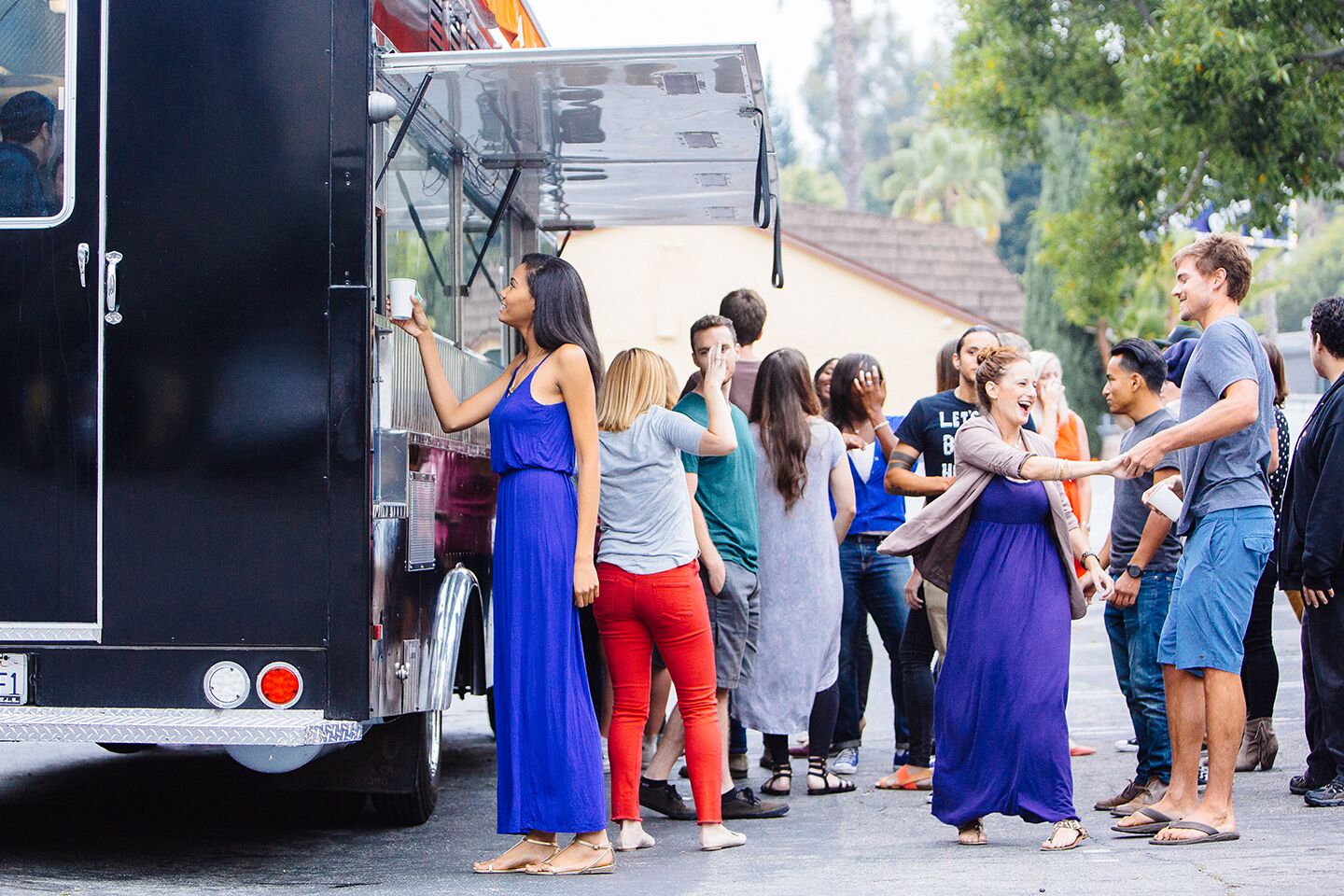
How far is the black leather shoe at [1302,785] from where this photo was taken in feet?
21.9

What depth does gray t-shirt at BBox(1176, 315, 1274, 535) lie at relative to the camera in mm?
5602

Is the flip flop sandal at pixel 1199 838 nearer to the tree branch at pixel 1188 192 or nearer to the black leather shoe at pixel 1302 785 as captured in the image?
the black leather shoe at pixel 1302 785

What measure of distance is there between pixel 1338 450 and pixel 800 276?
18001 millimetres

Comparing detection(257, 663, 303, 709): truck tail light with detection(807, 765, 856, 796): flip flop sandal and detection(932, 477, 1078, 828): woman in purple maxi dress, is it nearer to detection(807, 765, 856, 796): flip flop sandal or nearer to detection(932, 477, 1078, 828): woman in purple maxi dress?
detection(932, 477, 1078, 828): woman in purple maxi dress

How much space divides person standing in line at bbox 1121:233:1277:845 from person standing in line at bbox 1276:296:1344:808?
728 mm

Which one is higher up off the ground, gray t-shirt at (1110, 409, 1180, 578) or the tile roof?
the tile roof

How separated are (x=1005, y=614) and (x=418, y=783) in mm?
2211

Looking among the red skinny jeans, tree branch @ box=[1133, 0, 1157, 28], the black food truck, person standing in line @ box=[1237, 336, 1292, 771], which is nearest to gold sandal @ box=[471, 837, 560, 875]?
the red skinny jeans

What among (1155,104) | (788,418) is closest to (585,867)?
(788,418)

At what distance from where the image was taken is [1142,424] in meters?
6.64

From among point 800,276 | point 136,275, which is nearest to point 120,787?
point 136,275

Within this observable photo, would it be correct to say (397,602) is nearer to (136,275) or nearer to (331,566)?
(331,566)

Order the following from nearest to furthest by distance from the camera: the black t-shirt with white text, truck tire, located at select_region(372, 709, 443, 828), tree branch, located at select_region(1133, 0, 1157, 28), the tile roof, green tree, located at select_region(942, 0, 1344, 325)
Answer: truck tire, located at select_region(372, 709, 443, 828) → the black t-shirt with white text → green tree, located at select_region(942, 0, 1344, 325) → tree branch, located at select_region(1133, 0, 1157, 28) → the tile roof

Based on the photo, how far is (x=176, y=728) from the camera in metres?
4.77
